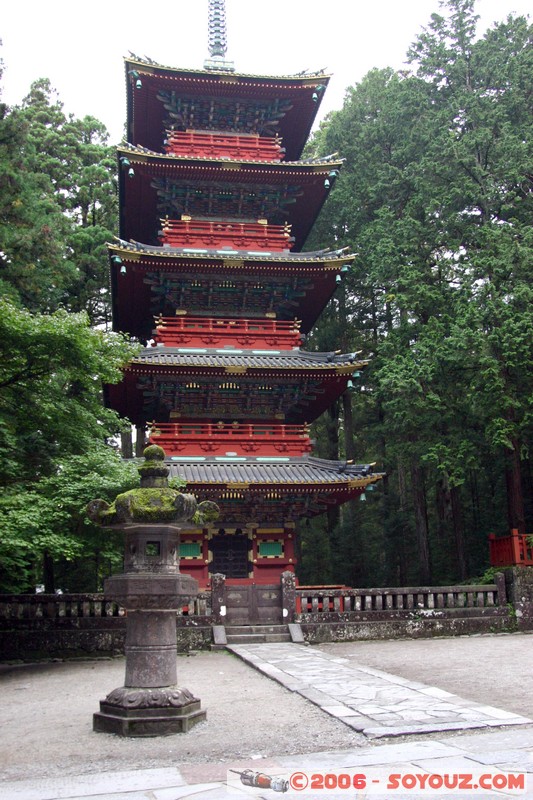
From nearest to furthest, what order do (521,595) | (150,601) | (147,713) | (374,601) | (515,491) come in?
(147,713) < (150,601) < (374,601) < (521,595) < (515,491)

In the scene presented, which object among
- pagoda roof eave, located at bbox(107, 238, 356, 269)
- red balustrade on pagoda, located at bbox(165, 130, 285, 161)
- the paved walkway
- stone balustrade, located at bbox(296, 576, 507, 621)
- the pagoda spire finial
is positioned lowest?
the paved walkway

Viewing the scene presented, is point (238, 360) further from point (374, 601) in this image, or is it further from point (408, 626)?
point (408, 626)

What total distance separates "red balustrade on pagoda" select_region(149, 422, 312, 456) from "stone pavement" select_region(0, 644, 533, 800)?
1252 cm

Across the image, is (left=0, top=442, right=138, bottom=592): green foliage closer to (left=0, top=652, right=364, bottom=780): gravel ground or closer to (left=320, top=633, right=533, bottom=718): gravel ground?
(left=0, top=652, right=364, bottom=780): gravel ground

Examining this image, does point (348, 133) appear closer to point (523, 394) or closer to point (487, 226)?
point (487, 226)

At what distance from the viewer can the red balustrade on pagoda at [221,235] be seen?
832 inches

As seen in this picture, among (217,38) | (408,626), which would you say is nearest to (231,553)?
(408,626)

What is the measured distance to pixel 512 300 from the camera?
2016 cm

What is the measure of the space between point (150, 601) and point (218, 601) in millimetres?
7682

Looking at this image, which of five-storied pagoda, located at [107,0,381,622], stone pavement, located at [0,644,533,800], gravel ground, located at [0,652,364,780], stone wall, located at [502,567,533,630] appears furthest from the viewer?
five-storied pagoda, located at [107,0,381,622]

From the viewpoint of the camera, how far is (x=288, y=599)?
14.6 meters

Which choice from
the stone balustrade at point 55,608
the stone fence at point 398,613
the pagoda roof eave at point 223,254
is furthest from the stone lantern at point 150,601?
the pagoda roof eave at point 223,254

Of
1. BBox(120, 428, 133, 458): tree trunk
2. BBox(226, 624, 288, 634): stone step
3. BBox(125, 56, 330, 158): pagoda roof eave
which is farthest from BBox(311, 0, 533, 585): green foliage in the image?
BBox(120, 428, 133, 458): tree trunk

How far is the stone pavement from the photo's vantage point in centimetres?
446
